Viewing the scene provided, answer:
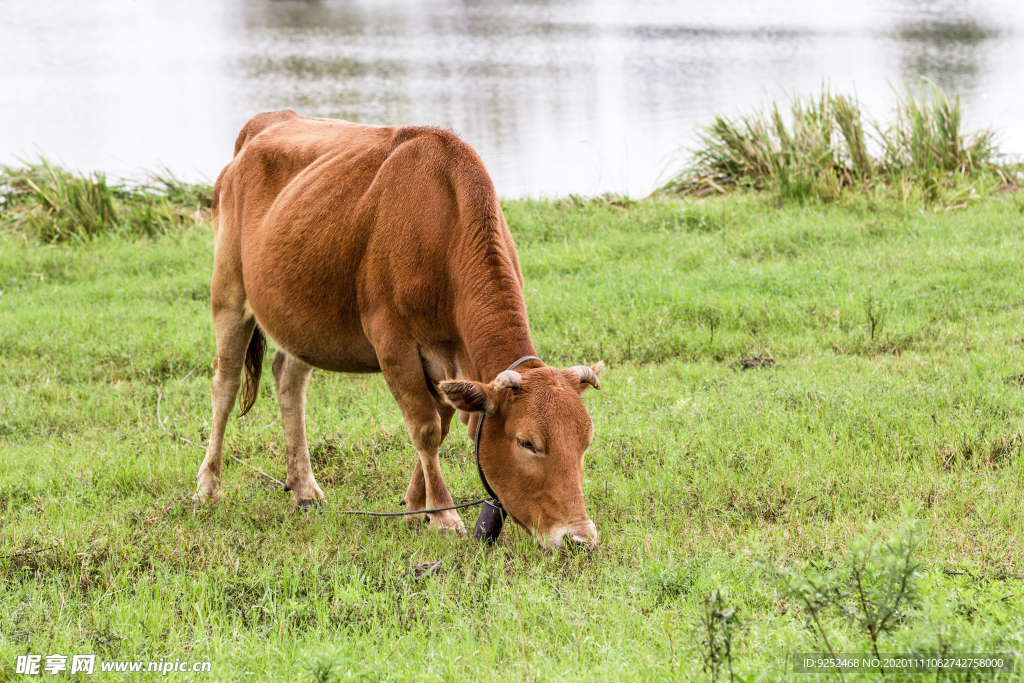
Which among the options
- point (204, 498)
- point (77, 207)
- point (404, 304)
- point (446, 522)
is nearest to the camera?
point (404, 304)

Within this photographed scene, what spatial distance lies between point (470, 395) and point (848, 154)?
10.1 metres

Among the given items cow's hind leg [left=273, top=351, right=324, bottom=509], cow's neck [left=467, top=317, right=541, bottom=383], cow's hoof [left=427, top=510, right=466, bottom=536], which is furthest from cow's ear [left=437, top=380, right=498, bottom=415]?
cow's hind leg [left=273, top=351, right=324, bottom=509]

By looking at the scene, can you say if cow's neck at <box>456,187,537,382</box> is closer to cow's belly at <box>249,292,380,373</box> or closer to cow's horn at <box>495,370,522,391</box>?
cow's horn at <box>495,370,522,391</box>

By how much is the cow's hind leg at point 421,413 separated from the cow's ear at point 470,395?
65 cm

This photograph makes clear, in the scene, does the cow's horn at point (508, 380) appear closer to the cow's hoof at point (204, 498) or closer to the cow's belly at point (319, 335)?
the cow's belly at point (319, 335)

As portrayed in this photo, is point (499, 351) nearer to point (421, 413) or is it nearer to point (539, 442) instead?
point (539, 442)

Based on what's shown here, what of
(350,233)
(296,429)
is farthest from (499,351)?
(296,429)

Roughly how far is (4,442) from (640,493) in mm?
4380

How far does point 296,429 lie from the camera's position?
584cm

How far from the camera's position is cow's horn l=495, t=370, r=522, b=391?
13.2ft

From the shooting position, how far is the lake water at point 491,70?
18422mm

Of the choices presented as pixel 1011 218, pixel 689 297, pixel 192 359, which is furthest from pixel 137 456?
pixel 1011 218

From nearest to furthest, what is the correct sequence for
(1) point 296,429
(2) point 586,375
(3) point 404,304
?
(2) point 586,375 → (3) point 404,304 → (1) point 296,429

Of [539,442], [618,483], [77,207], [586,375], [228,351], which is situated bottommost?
[618,483]
